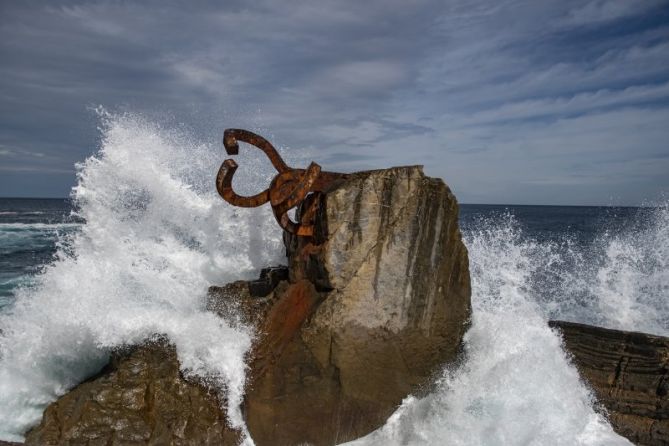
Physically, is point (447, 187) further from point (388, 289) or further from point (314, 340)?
point (314, 340)

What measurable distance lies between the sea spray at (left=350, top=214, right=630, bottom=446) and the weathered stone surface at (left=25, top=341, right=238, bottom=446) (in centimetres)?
113

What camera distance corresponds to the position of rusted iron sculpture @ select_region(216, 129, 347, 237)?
11.7ft

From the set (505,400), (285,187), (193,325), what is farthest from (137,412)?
(505,400)

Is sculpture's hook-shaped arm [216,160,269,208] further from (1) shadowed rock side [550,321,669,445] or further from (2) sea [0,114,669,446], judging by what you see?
(1) shadowed rock side [550,321,669,445]

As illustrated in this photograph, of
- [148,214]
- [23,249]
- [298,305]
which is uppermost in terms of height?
[148,214]

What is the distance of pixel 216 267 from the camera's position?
4898mm

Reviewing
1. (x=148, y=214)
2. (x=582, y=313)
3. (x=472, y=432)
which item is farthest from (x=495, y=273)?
(x=148, y=214)

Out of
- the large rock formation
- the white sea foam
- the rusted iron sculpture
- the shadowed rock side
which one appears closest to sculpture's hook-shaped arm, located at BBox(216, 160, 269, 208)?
the rusted iron sculpture

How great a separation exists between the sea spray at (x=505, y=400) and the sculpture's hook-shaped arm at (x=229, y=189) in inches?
71.9

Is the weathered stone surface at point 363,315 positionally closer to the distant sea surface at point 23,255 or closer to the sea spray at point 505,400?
the sea spray at point 505,400

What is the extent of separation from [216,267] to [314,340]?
1.88 meters

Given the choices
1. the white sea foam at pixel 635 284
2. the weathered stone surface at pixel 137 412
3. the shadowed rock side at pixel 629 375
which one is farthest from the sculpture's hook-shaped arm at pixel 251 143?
the white sea foam at pixel 635 284

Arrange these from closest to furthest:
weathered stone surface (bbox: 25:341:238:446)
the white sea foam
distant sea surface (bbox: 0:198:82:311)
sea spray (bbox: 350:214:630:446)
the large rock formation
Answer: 1. weathered stone surface (bbox: 25:341:238:446)
2. the large rock formation
3. sea spray (bbox: 350:214:630:446)
4. the white sea foam
5. distant sea surface (bbox: 0:198:82:311)

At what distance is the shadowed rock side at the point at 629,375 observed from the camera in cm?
354
